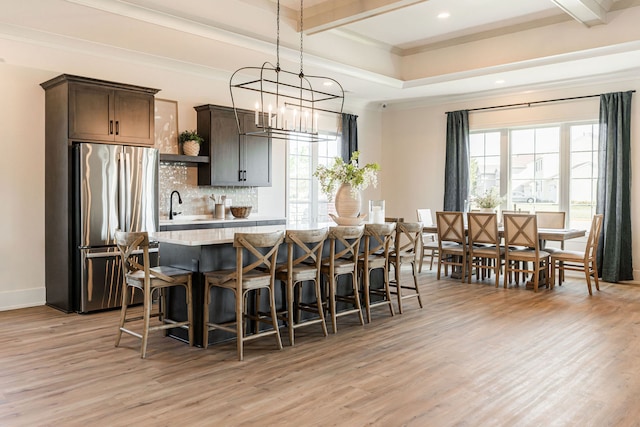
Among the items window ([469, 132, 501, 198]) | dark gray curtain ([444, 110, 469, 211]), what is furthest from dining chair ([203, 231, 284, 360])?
window ([469, 132, 501, 198])

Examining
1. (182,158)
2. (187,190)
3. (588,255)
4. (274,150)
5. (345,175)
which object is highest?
(274,150)

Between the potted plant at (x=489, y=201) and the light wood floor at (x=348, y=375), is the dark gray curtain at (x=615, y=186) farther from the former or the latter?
the light wood floor at (x=348, y=375)

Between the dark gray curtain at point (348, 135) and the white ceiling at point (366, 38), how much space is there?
→ 0.88 m

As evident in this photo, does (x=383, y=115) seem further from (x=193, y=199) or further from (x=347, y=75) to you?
(x=193, y=199)

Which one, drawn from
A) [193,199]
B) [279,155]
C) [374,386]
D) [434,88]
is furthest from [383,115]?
[374,386]

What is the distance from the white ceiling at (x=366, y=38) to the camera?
16.3 ft

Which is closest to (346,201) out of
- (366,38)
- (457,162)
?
(366,38)

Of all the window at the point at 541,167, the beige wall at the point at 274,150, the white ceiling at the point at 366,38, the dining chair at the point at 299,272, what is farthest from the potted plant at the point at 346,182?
the window at the point at 541,167

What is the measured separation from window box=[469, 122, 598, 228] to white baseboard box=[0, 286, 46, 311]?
650cm

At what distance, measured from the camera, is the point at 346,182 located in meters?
5.38

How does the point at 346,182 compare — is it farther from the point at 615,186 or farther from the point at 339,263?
the point at 615,186

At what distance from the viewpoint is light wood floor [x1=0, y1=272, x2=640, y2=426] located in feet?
9.45

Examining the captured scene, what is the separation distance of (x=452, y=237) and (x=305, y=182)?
2538mm

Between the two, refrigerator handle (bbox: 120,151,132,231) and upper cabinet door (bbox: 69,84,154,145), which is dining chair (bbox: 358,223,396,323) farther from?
upper cabinet door (bbox: 69,84,154,145)
